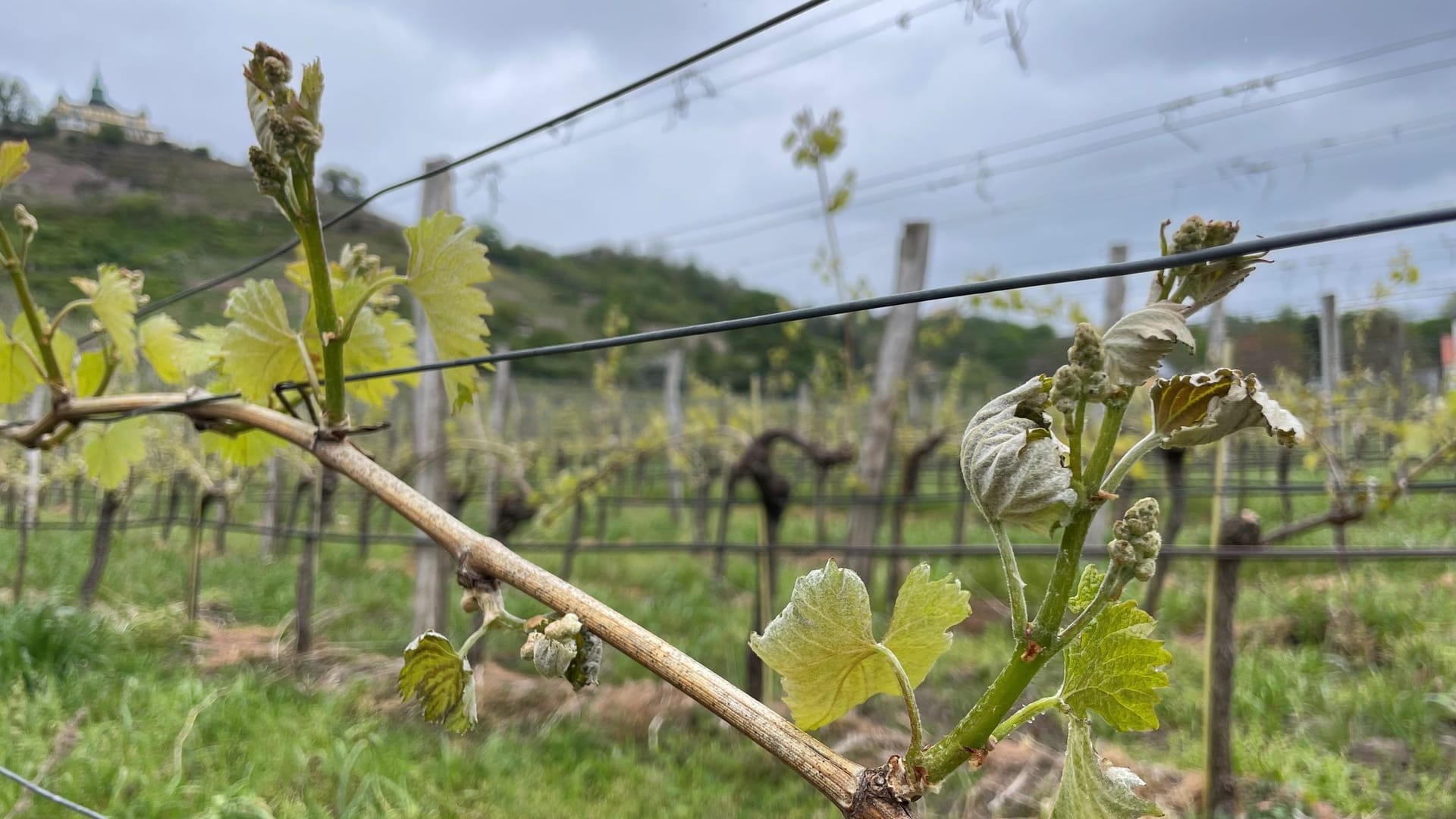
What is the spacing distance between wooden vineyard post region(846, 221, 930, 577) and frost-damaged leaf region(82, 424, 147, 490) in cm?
330

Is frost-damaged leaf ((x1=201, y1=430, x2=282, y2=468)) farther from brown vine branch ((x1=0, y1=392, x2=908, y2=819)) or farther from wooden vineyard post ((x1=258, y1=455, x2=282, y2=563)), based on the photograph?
wooden vineyard post ((x1=258, y1=455, x2=282, y2=563))

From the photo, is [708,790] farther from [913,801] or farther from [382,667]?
[913,801]

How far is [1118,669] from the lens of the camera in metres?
0.40

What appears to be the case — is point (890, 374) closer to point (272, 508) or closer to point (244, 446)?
point (244, 446)

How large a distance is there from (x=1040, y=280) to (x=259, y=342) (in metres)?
0.71

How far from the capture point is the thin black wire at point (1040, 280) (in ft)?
1.20

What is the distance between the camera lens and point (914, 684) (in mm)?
462

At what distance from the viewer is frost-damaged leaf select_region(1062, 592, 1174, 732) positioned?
399 millimetres

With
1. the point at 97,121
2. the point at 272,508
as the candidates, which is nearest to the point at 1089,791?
the point at 97,121

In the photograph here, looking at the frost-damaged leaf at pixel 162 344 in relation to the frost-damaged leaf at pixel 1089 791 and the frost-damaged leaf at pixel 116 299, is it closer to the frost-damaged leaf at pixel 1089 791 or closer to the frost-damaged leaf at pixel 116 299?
the frost-damaged leaf at pixel 116 299

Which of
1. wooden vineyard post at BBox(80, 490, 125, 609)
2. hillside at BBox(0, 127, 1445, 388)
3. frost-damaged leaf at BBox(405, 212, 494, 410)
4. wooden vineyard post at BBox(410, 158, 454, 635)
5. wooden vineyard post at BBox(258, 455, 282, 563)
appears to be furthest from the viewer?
wooden vineyard post at BBox(258, 455, 282, 563)

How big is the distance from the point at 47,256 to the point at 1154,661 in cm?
200

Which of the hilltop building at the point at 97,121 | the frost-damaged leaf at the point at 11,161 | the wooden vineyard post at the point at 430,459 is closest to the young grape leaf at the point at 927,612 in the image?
the frost-damaged leaf at the point at 11,161

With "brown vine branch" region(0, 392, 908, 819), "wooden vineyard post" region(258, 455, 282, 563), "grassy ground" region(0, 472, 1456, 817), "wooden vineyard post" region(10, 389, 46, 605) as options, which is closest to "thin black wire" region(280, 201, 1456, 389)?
"brown vine branch" region(0, 392, 908, 819)
